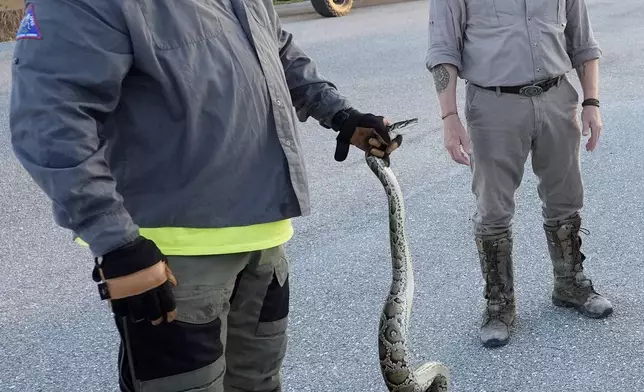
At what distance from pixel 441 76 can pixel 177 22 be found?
5.57ft

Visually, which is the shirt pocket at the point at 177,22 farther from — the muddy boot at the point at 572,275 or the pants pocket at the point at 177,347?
the muddy boot at the point at 572,275

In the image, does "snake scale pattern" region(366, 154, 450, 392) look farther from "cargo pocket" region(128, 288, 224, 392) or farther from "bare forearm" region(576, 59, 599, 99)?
"bare forearm" region(576, 59, 599, 99)

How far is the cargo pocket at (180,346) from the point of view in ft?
6.58

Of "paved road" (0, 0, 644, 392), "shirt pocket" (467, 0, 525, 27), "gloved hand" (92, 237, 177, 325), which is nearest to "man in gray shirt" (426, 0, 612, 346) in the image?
"shirt pocket" (467, 0, 525, 27)

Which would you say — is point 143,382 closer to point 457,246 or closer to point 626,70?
point 457,246

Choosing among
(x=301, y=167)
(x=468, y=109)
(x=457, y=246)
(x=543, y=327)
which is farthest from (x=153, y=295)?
(x=457, y=246)

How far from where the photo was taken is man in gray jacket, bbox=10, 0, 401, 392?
175 centimetres

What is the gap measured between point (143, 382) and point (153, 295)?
338 millimetres

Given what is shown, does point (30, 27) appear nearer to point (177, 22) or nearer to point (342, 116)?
Result: point (177, 22)

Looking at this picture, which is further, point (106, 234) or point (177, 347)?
point (177, 347)

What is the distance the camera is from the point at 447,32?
3354mm

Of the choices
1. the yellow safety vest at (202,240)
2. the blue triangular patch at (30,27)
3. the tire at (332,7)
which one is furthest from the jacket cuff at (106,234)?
the tire at (332,7)

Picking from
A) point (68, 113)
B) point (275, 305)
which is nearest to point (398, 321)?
point (275, 305)

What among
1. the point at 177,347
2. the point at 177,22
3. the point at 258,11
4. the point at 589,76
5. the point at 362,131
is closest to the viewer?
the point at 177,22
